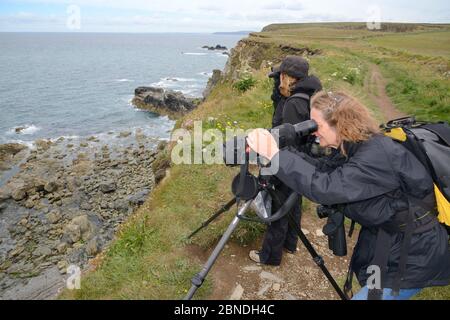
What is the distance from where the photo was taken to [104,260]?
5.77m

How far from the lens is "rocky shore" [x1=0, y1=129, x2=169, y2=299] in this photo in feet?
44.5

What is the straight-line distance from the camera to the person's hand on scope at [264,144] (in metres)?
2.93

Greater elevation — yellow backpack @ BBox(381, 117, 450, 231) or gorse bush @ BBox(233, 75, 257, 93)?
gorse bush @ BBox(233, 75, 257, 93)

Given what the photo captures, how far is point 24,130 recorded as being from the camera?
37.5m

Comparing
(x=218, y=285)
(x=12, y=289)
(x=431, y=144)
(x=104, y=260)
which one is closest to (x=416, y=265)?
(x=431, y=144)

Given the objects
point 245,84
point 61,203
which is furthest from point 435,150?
point 61,203

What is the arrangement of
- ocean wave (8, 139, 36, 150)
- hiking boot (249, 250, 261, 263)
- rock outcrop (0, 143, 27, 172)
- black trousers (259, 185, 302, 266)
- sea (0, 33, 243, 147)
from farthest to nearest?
sea (0, 33, 243, 147) < ocean wave (8, 139, 36, 150) < rock outcrop (0, 143, 27, 172) < hiking boot (249, 250, 261, 263) < black trousers (259, 185, 302, 266)

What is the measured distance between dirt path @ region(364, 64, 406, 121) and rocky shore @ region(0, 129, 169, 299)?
9.81 m

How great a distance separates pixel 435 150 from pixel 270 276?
3173 mm

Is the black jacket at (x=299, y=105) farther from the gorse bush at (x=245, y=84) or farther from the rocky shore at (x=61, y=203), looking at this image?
the gorse bush at (x=245, y=84)

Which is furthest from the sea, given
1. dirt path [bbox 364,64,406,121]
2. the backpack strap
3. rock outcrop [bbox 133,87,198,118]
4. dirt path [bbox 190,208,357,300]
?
the backpack strap

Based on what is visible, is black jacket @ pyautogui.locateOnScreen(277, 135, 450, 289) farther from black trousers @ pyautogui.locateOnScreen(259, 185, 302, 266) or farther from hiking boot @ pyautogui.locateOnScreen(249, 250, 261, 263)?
hiking boot @ pyautogui.locateOnScreen(249, 250, 261, 263)

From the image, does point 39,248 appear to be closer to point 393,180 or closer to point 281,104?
point 281,104

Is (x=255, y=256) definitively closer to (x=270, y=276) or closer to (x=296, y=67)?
(x=270, y=276)
